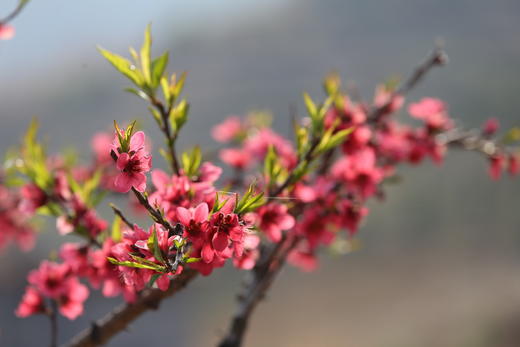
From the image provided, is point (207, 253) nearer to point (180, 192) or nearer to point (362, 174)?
point (180, 192)

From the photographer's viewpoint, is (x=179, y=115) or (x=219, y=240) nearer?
(x=219, y=240)

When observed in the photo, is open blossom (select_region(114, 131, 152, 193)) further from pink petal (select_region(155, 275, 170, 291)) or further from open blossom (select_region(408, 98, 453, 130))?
open blossom (select_region(408, 98, 453, 130))

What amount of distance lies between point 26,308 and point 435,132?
0.82 meters

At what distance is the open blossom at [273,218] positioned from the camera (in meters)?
0.62

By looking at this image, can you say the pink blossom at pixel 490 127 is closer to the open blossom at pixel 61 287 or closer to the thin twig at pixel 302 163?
the thin twig at pixel 302 163

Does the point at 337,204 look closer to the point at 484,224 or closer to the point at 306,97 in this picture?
the point at 306,97

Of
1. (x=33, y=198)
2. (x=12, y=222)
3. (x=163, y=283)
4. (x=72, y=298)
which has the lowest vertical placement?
(x=12, y=222)

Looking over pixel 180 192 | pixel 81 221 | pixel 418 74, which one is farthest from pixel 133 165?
pixel 418 74

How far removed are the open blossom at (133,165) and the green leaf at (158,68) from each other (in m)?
0.16

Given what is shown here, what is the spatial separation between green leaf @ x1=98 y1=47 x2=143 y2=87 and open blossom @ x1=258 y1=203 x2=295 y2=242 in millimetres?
216

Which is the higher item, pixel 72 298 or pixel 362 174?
pixel 362 174

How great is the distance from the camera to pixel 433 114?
1.01 metres

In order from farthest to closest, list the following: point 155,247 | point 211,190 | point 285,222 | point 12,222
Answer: point 12,222 → point 285,222 → point 211,190 → point 155,247

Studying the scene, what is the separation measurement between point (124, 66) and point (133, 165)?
0.61 ft
